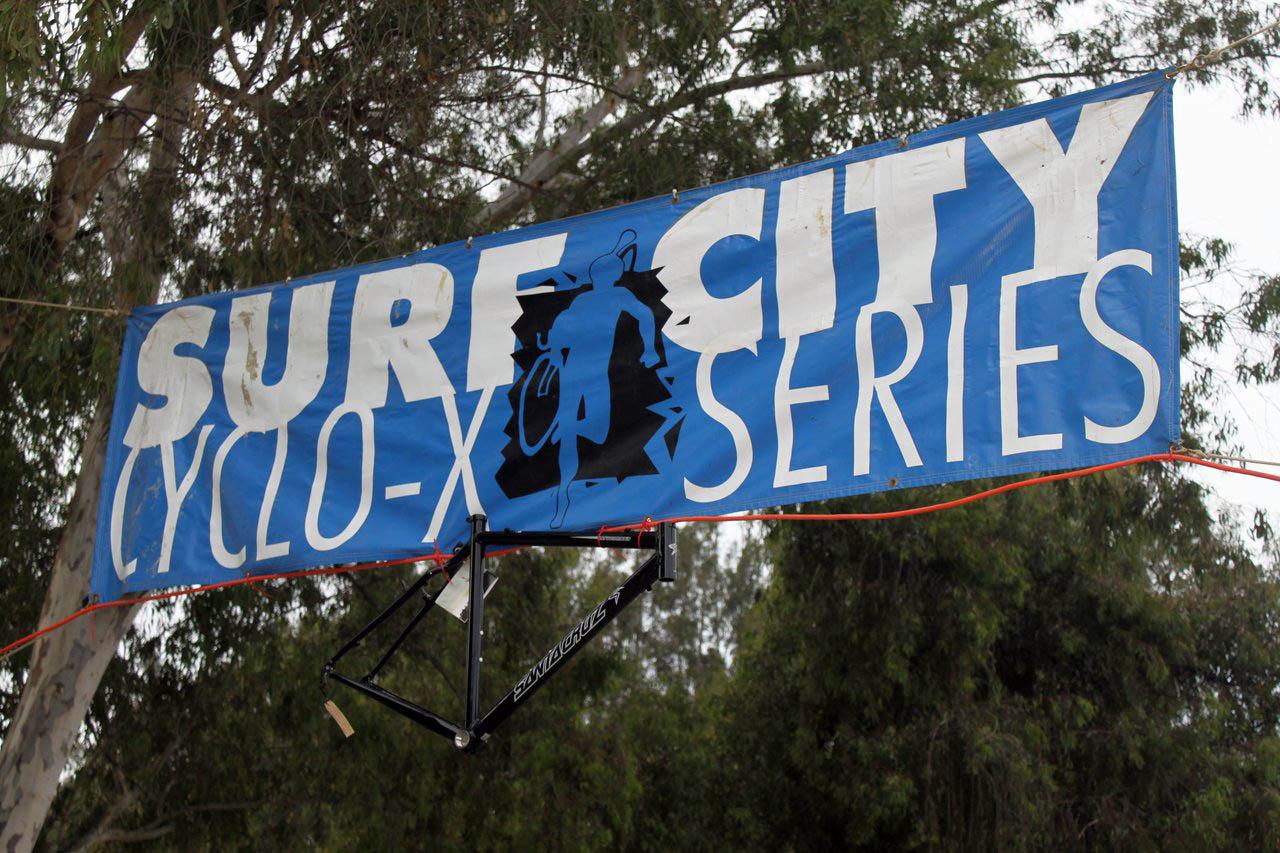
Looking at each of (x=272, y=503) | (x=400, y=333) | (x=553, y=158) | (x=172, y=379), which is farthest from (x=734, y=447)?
(x=553, y=158)

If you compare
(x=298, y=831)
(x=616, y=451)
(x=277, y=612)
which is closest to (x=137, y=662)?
(x=277, y=612)

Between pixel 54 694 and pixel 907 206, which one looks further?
pixel 54 694

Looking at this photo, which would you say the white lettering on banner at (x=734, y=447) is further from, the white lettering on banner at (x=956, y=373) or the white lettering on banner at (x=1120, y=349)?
the white lettering on banner at (x=1120, y=349)

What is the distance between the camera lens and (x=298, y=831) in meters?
12.6

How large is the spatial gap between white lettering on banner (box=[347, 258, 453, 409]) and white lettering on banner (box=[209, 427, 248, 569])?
1.74ft

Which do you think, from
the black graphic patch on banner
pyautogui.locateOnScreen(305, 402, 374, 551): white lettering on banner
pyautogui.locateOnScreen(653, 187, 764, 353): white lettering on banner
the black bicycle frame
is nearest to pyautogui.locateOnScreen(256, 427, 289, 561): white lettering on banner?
pyautogui.locateOnScreen(305, 402, 374, 551): white lettering on banner

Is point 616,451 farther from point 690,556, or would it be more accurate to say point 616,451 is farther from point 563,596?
point 690,556

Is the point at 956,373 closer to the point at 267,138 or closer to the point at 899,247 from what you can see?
the point at 899,247

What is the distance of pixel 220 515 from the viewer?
4961 mm

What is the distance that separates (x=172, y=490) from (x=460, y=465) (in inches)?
49.6

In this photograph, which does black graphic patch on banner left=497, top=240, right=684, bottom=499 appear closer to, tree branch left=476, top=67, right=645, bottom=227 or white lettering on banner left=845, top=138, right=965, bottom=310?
white lettering on banner left=845, top=138, right=965, bottom=310

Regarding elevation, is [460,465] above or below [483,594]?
above

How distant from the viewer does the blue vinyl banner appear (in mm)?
3752

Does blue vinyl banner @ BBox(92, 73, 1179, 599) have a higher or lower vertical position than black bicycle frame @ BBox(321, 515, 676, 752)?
higher
